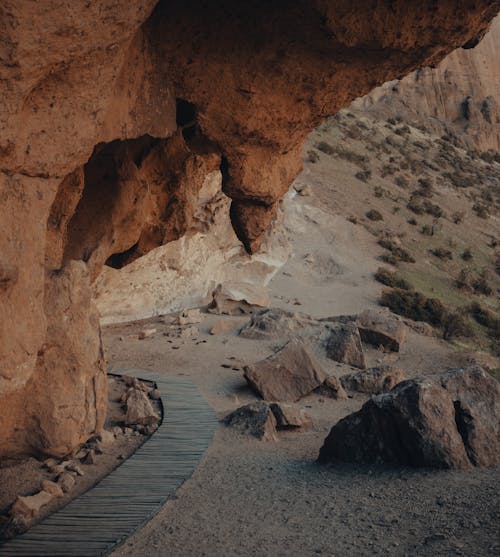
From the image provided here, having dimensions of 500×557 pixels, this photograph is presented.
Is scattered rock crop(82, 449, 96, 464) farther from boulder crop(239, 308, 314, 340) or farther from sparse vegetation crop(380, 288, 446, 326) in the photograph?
sparse vegetation crop(380, 288, 446, 326)

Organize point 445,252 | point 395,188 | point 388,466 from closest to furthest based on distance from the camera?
1. point 388,466
2. point 445,252
3. point 395,188

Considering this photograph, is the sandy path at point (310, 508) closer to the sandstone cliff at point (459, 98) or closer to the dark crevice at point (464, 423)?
the dark crevice at point (464, 423)

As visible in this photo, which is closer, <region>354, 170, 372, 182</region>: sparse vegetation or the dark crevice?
the dark crevice

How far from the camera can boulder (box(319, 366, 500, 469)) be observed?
5.32 meters

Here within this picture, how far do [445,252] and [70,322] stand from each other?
21.2 meters

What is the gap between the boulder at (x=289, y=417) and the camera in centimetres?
764

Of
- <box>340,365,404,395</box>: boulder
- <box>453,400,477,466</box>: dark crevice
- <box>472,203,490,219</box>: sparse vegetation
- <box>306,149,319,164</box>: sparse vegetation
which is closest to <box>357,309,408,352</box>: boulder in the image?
<box>340,365,404,395</box>: boulder

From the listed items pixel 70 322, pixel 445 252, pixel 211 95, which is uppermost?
pixel 211 95

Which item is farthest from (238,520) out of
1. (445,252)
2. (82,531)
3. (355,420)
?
(445,252)

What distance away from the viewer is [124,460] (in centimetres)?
620

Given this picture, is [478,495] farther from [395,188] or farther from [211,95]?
[395,188]

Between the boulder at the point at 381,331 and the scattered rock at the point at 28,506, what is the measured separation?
964 cm

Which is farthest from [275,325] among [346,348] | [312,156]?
[312,156]

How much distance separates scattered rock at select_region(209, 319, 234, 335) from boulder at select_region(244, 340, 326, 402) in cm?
336
